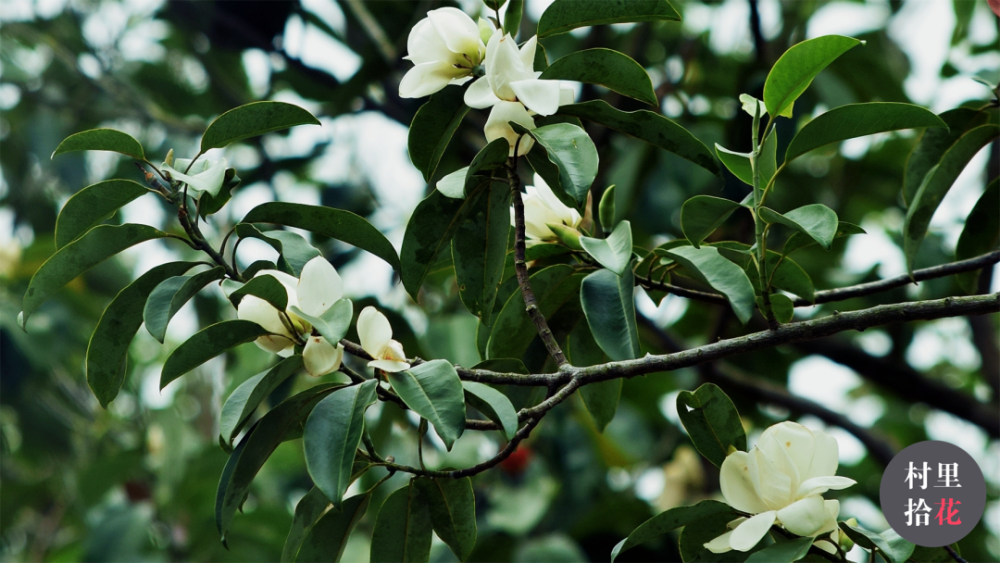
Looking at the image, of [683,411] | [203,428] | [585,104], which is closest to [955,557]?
[683,411]

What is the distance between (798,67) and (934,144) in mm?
327

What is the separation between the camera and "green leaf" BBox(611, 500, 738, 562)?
2.08 feet

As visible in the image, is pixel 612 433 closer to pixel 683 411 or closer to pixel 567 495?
pixel 567 495

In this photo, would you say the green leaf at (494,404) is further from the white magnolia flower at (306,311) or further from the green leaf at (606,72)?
the green leaf at (606,72)

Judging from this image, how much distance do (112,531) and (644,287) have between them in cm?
166

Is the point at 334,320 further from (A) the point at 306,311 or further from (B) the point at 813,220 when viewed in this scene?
(B) the point at 813,220

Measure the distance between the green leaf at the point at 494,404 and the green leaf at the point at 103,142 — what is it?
1.01 feet

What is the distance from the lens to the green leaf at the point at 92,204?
65 cm

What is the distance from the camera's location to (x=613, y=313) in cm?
67

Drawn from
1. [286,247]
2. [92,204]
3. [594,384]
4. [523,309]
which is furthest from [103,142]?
[594,384]

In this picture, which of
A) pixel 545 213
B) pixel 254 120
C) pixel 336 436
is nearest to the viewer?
pixel 336 436

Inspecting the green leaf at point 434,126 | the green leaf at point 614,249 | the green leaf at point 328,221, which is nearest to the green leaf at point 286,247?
the green leaf at point 328,221

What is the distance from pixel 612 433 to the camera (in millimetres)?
2090

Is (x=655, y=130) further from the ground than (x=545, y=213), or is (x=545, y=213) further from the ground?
(x=655, y=130)
